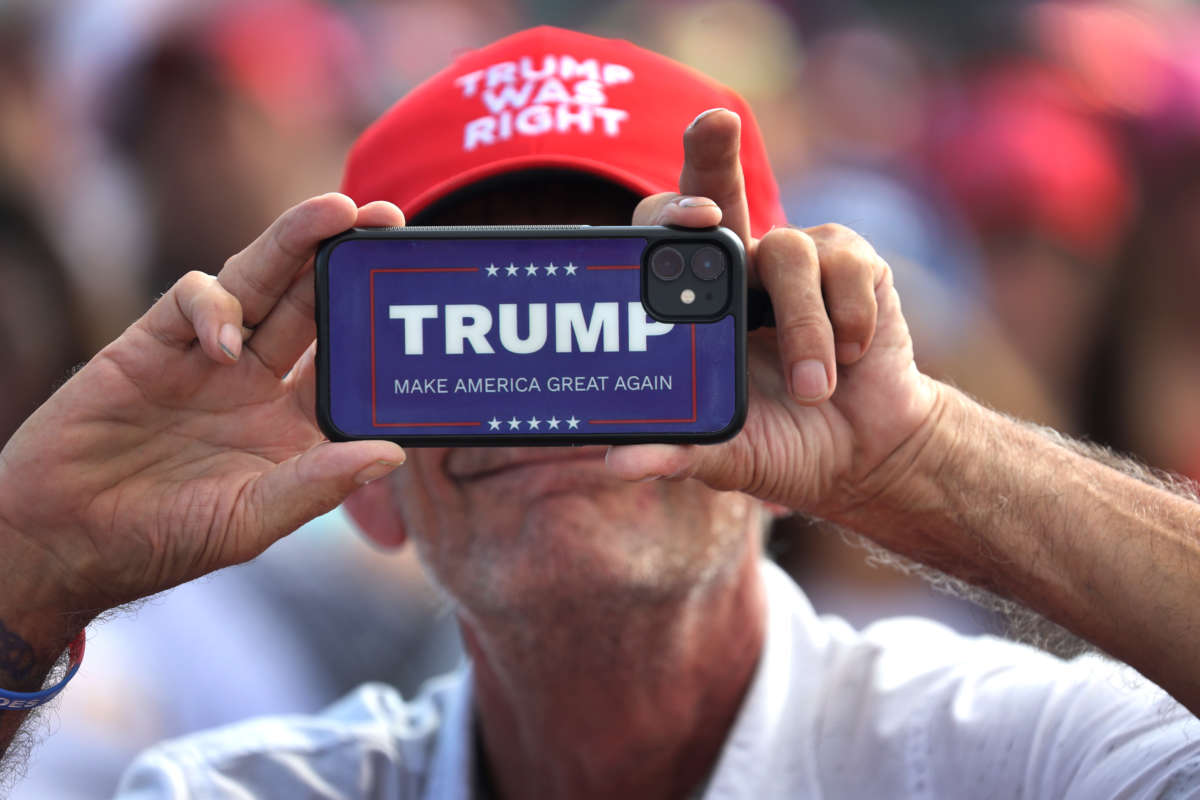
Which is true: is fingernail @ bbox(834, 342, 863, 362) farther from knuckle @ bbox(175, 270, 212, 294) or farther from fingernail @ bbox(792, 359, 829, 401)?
knuckle @ bbox(175, 270, 212, 294)

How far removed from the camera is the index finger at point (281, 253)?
1159mm

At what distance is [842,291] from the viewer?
121cm

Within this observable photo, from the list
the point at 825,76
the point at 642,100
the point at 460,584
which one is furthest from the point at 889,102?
the point at 460,584

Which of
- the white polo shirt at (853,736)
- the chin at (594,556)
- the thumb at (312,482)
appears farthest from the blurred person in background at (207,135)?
the thumb at (312,482)

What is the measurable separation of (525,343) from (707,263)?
0.61 feet

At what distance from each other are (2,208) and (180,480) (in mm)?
1788

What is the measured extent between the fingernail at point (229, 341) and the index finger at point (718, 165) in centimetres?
46

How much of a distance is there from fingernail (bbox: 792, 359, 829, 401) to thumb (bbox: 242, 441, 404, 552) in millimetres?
373

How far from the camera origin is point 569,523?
168 centimetres

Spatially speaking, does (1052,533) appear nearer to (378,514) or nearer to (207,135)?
(378,514)

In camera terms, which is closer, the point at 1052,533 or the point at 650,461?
the point at 650,461

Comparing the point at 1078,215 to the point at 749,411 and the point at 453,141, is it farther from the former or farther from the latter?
the point at 749,411

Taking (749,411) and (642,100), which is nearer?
(749,411)

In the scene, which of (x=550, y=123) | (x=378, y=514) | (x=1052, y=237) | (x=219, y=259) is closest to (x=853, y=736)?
(x=378, y=514)
